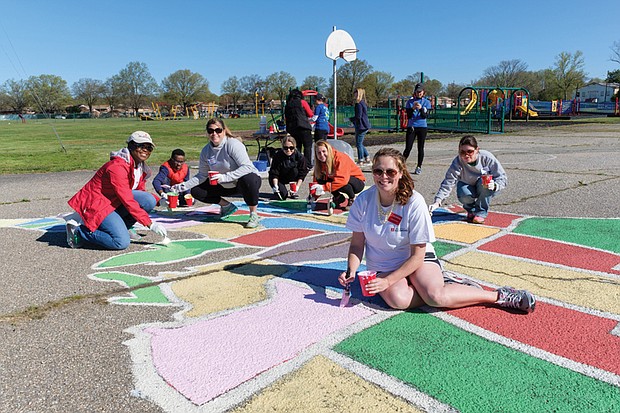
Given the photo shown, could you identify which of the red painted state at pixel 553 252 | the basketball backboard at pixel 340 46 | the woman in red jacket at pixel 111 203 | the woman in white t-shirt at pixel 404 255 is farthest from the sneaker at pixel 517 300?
the basketball backboard at pixel 340 46

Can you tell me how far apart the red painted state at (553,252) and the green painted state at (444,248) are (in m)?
0.23

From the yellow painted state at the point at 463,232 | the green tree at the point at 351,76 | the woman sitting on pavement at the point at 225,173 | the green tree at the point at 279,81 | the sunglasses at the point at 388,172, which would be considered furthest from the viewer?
the green tree at the point at 279,81

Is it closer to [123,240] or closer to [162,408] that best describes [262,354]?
[162,408]

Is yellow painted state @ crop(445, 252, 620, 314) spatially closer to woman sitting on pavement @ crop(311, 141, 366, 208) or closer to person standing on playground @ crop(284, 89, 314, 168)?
woman sitting on pavement @ crop(311, 141, 366, 208)

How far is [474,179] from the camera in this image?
557 cm

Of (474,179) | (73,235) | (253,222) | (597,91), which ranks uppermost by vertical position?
(597,91)

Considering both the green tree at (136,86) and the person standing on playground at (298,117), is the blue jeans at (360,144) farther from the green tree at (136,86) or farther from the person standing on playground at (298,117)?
the green tree at (136,86)

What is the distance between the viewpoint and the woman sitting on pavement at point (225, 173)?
5.58 metres

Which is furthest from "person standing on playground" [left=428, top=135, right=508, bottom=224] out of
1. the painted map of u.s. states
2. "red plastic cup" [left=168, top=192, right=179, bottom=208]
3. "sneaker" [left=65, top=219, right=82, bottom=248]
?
"sneaker" [left=65, top=219, right=82, bottom=248]

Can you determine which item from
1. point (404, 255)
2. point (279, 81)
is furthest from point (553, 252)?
point (279, 81)

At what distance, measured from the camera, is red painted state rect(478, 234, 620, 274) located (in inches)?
154

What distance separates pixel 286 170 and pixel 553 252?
4065mm

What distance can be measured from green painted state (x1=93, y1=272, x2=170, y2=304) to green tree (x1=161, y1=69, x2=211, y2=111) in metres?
90.1

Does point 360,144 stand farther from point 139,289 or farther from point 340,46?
point 139,289
